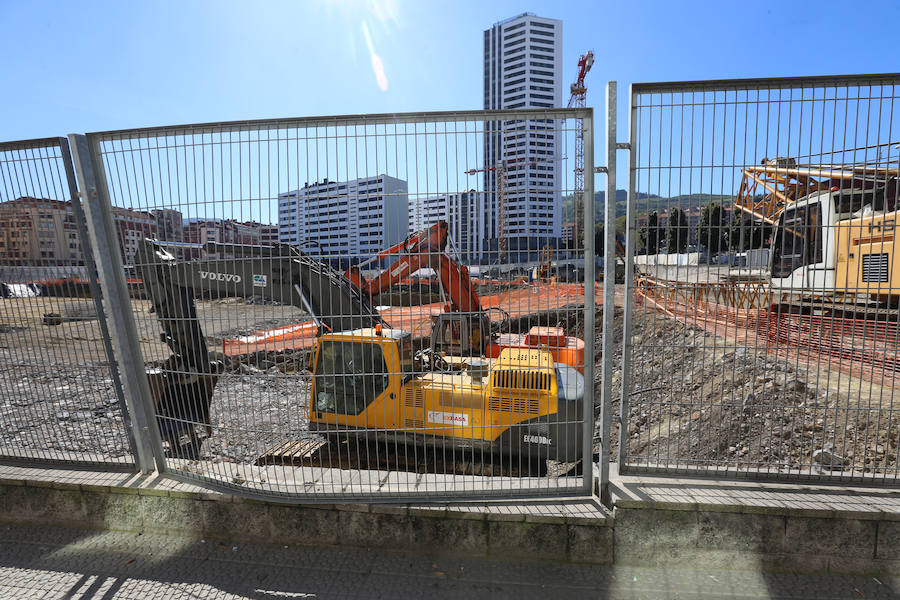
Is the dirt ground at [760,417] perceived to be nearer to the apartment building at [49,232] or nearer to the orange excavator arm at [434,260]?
the orange excavator arm at [434,260]

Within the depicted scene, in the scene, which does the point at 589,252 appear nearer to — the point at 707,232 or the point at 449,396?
the point at 707,232

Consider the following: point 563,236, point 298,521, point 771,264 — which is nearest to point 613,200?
point 563,236

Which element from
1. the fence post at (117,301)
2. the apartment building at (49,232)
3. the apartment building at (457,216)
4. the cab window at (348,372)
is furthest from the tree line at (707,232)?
the fence post at (117,301)

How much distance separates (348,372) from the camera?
4301 millimetres

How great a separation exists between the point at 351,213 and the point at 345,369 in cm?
157

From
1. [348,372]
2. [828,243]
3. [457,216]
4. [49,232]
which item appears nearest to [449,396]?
[348,372]

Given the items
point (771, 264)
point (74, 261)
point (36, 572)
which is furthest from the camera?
point (74, 261)

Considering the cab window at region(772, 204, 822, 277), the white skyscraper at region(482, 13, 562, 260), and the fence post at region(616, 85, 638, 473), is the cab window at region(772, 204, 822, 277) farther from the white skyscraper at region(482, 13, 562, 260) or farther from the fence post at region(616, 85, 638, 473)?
the white skyscraper at region(482, 13, 562, 260)

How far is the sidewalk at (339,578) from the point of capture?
2863 mm

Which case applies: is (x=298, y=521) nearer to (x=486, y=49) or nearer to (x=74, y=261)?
(x=74, y=261)

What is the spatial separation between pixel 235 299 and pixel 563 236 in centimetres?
244

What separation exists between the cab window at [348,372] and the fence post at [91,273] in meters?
1.44

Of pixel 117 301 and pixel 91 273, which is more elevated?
pixel 91 273

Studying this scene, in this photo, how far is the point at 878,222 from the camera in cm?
307
